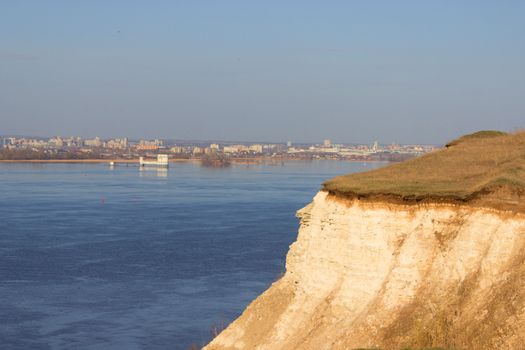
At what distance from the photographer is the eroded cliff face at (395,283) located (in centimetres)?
2025

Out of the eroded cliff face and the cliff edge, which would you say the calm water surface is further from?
the cliff edge

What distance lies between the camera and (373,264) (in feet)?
80.5

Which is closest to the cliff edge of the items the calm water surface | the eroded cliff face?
the eroded cliff face

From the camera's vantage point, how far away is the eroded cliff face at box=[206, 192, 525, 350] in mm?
20250

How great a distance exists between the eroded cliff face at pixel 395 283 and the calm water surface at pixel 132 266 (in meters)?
11.6

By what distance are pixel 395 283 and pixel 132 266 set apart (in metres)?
35.7

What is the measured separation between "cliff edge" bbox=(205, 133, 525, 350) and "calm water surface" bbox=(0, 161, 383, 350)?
470 inches

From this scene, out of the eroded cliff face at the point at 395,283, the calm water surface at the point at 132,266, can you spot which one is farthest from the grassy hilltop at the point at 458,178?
the calm water surface at the point at 132,266

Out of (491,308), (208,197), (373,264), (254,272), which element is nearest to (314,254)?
(373,264)

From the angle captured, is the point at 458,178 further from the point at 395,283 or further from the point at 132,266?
the point at 132,266

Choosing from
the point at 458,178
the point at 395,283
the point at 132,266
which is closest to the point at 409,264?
the point at 395,283

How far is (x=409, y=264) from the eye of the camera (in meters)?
23.2

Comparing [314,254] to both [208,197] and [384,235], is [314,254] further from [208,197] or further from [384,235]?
[208,197]

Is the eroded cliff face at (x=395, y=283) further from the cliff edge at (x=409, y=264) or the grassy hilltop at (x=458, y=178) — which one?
the grassy hilltop at (x=458, y=178)
